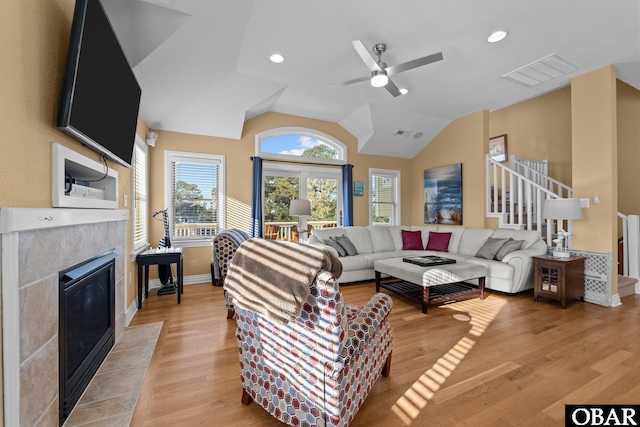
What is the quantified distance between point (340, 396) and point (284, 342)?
380 millimetres

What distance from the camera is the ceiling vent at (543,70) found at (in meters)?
3.55

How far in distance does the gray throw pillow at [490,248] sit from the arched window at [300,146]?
3.07 meters

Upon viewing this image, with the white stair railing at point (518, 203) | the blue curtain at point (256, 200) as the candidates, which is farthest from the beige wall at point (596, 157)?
the blue curtain at point (256, 200)

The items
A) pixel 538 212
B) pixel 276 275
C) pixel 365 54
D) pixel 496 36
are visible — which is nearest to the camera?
pixel 276 275

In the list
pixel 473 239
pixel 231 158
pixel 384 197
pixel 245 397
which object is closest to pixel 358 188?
pixel 384 197

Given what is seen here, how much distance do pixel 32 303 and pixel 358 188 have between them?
5442 mm

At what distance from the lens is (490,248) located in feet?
14.4

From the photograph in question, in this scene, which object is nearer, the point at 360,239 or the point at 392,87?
the point at 392,87

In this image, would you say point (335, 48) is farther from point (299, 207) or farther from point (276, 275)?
point (276, 275)

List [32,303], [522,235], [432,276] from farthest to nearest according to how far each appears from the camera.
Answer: [522,235] < [432,276] < [32,303]

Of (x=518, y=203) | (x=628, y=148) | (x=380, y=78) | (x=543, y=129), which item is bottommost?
(x=518, y=203)

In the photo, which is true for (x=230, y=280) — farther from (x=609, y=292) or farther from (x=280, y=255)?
(x=609, y=292)

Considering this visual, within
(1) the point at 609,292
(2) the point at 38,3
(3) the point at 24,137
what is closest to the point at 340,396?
(3) the point at 24,137

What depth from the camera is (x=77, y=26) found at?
4.93 ft
